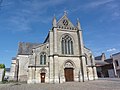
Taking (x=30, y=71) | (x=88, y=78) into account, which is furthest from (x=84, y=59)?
(x=30, y=71)

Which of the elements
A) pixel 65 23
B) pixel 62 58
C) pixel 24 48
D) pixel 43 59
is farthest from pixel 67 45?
pixel 24 48

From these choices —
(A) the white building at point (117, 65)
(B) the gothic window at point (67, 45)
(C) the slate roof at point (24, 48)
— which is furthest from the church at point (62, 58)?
(A) the white building at point (117, 65)

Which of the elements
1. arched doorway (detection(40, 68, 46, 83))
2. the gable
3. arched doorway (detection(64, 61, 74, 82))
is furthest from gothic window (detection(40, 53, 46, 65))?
the gable

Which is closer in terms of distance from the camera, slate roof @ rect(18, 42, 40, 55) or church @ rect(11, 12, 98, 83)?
church @ rect(11, 12, 98, 83)

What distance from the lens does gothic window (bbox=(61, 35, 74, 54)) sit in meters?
24.7

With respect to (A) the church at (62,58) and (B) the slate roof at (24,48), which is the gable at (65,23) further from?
(B) the slate roof at (24,48)

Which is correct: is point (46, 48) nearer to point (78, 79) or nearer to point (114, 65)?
point (78, 79)

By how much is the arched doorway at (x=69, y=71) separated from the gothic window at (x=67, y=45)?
2617 millimetres

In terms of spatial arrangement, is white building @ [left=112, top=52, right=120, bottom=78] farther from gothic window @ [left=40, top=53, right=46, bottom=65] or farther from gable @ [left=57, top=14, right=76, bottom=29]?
gothic window @ [left=40, top=53, right=46, bottom=65]

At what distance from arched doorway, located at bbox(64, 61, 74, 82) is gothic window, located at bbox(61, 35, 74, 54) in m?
2.62

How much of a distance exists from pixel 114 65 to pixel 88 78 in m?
16.0

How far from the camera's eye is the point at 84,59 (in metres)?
24.2

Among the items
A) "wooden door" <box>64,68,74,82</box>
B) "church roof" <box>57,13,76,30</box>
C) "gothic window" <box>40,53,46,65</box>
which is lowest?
"wooden door" <box>64,68,74,82</box>

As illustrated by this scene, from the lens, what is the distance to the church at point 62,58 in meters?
21.9
